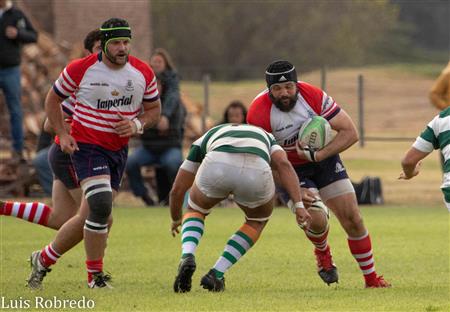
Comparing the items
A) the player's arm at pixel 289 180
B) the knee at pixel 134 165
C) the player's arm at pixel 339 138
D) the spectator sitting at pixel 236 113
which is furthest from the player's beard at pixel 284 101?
the knee at pixel 134 165

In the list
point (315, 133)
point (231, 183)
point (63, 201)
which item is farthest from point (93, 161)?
point (315, 133)

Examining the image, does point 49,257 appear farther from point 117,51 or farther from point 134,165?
point 134,165

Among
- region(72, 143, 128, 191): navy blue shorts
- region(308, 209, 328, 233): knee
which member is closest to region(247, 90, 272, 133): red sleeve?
region(308, 209, 328, 233): knee

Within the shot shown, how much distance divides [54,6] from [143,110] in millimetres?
20104

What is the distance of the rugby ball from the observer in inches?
428

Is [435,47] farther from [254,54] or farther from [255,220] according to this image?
[255,220]

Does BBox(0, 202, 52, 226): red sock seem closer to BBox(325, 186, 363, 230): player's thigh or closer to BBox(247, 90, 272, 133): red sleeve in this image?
BBox(247, 90, 272, 133): red sleeve

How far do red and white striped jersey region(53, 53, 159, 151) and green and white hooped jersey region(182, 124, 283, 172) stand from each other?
2.28 ft

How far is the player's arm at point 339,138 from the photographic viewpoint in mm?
11008

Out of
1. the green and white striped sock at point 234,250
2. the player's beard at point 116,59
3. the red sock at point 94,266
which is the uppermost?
the player's beard at point 116,59

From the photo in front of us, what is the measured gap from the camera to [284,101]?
10.9m

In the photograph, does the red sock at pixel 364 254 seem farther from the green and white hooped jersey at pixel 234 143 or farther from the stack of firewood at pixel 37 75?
the stack of firewood at pixel 37 75

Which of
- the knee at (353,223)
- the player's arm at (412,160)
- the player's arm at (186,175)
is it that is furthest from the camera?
the knee at (353,223)

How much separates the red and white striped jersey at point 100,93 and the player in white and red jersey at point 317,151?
0.97 m
